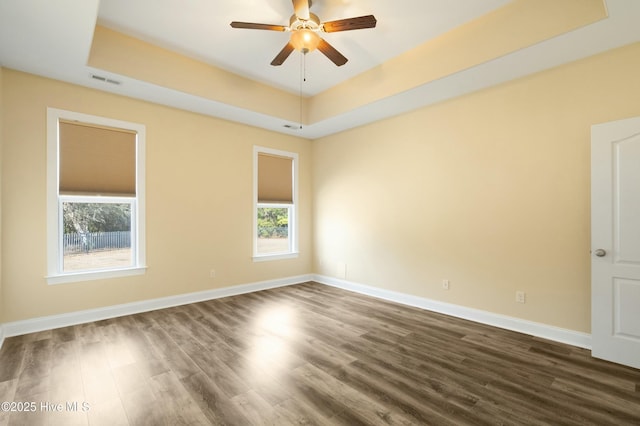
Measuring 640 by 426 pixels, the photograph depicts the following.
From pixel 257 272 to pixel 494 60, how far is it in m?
4.44

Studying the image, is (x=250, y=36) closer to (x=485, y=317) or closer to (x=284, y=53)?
(x=284, y=53)

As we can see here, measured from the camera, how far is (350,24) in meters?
2.54

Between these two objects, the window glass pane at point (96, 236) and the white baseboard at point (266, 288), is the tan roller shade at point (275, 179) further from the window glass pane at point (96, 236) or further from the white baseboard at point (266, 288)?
the window glass pane at point (96, 236)

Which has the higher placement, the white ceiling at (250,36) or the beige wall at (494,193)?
the white ceiling at (250,36)

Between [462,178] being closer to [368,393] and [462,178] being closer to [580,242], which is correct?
[580,242]

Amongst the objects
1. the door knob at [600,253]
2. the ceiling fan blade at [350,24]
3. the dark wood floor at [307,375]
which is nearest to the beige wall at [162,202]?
the dark wood floor at [307,375]

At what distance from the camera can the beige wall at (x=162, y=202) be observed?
324 centimetres

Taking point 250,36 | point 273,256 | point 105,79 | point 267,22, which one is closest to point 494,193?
point 267,22

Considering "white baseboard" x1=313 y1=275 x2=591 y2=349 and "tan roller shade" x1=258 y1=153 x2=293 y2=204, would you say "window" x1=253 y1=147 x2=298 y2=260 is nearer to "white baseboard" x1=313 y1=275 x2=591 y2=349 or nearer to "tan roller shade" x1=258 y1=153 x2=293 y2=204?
"tan roller shade" x1=258 y1=153 x2=293 y2=204

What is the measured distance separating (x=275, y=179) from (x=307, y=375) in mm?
3730

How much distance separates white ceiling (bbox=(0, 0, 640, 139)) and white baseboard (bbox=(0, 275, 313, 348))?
275 cm

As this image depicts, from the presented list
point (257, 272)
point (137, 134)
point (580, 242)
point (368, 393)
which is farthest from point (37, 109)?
point (580, 242)

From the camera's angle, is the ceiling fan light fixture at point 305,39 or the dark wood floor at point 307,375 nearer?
the dark wood floor at point 307,375

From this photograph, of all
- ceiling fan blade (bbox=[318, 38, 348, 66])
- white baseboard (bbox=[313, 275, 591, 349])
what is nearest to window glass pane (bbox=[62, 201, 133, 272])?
ceiling fan blade (bbox=[318, 38, 348, 66])
